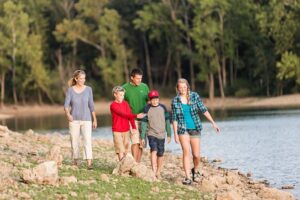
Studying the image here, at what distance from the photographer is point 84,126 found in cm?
1416

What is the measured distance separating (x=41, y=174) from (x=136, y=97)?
3302mm

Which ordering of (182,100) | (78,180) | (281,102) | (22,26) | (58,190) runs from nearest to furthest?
1. (58,190)
2. (78,180)
3. (182,100)
4. (281,102)
5. (22,26)

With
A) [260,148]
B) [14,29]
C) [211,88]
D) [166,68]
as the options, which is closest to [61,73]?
[14,29]

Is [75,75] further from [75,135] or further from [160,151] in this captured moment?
[160,151]

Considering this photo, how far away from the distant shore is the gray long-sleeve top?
1615 inches

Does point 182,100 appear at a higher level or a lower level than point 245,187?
higher

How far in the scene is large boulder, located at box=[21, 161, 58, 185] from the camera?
450 inches

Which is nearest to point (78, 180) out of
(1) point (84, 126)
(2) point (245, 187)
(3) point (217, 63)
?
(1) point (84, 126)

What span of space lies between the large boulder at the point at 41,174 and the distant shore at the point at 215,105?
43.6 m

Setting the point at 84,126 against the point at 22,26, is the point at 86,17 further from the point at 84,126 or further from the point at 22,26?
the point at 84,126

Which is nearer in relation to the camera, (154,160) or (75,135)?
(154,160)

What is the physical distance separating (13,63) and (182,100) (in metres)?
58.6

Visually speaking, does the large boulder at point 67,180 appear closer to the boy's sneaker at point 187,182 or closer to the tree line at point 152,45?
the boy's sneaker at point 187,182

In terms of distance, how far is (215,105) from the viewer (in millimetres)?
64688
